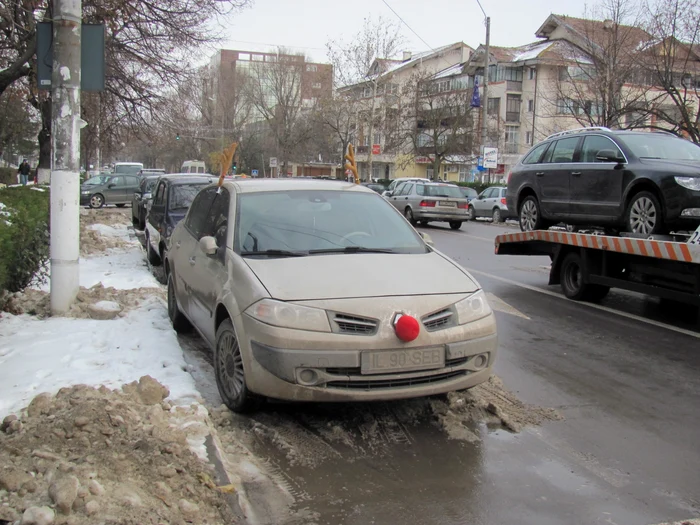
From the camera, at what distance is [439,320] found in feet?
14.4

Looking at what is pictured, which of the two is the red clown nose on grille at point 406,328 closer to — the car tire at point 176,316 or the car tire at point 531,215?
the car tire at point 176,316

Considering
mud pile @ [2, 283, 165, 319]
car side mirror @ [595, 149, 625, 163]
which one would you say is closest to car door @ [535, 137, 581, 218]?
car side mirror @ [595, 149, 625, 163]

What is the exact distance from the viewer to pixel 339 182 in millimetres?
6141

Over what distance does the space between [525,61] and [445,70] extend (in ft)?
41.7

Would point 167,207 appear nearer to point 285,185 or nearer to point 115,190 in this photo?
point 285,185

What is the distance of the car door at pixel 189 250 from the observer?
6074mm

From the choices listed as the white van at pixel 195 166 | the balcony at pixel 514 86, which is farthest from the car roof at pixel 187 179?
the white van at pixel 195 166

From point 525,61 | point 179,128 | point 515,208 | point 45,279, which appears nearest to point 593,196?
point 515,208

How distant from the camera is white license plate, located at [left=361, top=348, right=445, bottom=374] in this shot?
413cm

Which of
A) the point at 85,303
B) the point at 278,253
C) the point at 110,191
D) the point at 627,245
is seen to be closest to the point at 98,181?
the point at 110,191

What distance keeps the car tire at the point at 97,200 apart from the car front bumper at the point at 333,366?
3120 cm

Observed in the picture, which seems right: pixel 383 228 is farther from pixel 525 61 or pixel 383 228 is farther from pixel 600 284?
pixel 525 61

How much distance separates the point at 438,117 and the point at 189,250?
153ft

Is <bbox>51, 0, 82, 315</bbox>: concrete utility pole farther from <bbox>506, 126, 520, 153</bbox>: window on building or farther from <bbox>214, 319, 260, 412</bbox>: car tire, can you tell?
<bbox>506, 126, 520, 153</bbox>: window on building
